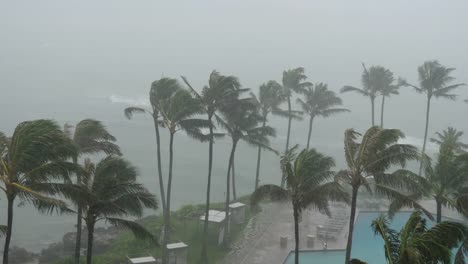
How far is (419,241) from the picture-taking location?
1022cm

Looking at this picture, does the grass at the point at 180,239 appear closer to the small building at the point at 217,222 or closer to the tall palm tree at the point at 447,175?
the small building at the point at 217,222

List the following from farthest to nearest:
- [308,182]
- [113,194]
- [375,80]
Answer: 1. [375,80]
2. [308,182]
3. [113,194]

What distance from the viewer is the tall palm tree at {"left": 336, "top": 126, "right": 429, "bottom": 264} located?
1670 cm

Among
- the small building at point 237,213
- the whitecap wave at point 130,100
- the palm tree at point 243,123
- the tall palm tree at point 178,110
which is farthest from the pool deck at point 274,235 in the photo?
the whitecap wave at point 130,100

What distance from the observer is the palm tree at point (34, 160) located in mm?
13281

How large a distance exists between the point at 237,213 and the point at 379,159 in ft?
52.0

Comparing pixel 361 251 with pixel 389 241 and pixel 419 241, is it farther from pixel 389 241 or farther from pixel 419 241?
pixel 419 241

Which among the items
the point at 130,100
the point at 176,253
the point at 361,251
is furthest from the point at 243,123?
the point at 130,100

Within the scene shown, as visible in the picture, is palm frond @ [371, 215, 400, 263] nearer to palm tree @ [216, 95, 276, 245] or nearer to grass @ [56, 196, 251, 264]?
palm tree @ [216, 95, 276, 245]

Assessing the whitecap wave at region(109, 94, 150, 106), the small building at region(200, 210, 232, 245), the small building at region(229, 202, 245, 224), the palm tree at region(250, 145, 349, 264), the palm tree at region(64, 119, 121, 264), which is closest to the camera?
the palm tree at region(250, 145, 349, 264)

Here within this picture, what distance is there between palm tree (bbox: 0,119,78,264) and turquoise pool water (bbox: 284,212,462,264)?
583 inches

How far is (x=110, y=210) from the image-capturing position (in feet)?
50.9

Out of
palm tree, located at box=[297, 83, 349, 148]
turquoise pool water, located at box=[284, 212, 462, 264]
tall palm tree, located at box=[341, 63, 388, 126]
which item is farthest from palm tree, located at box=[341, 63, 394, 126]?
turquoise pool water, located at box=[284, 212, 462, 264]

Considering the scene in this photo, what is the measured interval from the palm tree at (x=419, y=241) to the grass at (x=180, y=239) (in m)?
16.6
